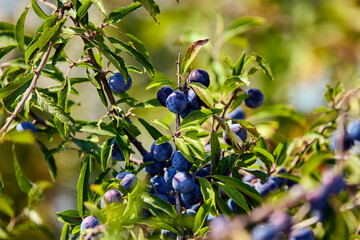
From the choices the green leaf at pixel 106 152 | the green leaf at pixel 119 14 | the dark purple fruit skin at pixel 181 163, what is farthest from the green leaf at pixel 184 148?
the green leaf at pixel 119 14

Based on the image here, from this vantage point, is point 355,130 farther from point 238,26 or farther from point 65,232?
point 238,26

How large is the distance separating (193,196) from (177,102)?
17 cm

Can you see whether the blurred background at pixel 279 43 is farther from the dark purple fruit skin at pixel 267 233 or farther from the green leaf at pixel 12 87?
the dark purple fruit skin at pixel 267 233

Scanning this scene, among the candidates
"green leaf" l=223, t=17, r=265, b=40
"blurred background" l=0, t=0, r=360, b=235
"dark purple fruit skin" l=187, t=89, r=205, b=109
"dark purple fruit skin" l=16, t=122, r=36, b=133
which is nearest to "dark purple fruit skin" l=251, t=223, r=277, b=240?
"dark purple fruit skin" l=187, t=89, r=205, b=109

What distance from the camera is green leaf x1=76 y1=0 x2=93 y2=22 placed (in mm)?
684

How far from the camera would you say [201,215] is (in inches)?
25.6

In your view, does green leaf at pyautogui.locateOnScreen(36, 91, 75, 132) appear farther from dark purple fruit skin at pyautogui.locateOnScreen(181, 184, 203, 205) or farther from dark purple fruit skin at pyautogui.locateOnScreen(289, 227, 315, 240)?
dark purple fruit skin at pyautogui.locateOnScreen(289, 227, 315, 240)

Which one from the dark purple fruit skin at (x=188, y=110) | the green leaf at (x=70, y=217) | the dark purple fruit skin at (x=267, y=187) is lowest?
the dark purple fruit skin at (x=267, y=187)

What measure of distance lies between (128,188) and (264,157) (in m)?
0.25

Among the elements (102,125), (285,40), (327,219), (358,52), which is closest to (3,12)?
(285,40)

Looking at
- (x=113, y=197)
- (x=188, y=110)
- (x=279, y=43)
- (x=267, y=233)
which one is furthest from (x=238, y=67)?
(x=279, y=43)

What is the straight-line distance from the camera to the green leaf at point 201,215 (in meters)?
0.65

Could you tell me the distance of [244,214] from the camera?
73 cm

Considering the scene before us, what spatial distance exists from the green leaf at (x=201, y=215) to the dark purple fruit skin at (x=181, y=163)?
0.09 metres
